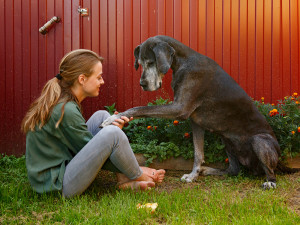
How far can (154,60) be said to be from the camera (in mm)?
3396

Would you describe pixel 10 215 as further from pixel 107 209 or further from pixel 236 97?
pixel 236 97

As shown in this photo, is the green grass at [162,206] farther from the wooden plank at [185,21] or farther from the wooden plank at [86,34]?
the wooden plank at [185,21]

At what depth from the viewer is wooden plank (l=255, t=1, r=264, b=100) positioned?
503cm

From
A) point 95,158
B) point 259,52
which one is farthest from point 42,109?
point 259,52

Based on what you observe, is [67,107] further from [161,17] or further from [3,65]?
[3,65]

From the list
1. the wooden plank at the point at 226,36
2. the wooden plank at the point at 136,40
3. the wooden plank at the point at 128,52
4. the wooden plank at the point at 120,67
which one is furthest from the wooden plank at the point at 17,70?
the wooden plank at the point at 226,36

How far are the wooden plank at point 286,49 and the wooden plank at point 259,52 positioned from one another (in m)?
0.33

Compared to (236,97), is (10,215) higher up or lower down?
lower down

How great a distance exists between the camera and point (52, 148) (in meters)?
2.67

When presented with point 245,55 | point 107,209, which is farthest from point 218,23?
point 107,209

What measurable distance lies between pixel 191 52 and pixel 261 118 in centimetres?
105

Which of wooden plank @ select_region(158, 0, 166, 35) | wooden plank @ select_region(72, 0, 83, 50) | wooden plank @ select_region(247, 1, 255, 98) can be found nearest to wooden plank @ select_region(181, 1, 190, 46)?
wooden plank @ select_region(158, 0, 166, 35)

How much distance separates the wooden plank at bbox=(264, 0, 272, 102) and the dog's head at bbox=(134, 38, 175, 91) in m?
2.31

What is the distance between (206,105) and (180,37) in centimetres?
187
